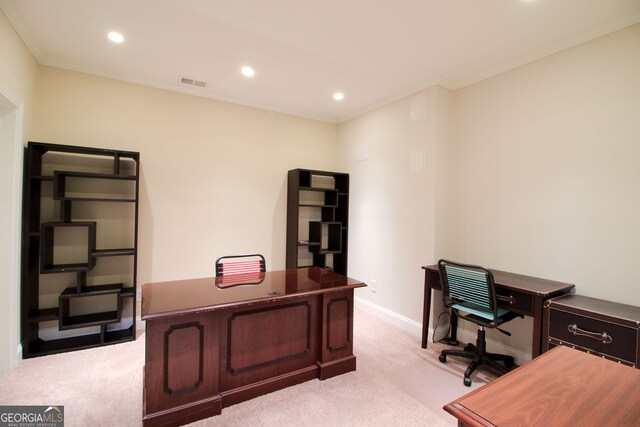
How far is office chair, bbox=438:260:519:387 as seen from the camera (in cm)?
229

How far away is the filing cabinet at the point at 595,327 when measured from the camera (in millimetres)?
1729

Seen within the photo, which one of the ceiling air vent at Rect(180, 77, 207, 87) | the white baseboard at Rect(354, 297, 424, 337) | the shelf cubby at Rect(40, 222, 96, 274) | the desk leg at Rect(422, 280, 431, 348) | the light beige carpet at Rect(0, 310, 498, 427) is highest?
the ceiling air vent at Rect(180, 77, 207, 87)

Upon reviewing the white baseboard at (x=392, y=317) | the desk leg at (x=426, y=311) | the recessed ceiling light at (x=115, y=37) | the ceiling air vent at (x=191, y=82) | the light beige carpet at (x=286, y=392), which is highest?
the ceiling air vent at (x=191, y=82)

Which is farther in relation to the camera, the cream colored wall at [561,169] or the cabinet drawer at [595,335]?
the cream colored wall at [561,169]

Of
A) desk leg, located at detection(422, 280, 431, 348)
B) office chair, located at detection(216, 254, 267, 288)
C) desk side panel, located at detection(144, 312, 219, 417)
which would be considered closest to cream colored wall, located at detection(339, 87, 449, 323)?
desk leg, located at detection(422, 280, 431, 348)

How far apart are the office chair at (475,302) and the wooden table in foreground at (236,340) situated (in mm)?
895

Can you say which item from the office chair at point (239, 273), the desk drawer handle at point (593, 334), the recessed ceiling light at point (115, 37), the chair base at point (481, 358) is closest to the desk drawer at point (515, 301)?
the desk drawer handle at point (593, 334)

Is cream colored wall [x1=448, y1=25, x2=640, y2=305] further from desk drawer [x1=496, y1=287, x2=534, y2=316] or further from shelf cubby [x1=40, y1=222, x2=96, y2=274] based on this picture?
shelf cubby [x1=40, y1=222, x2=96, y2=274]

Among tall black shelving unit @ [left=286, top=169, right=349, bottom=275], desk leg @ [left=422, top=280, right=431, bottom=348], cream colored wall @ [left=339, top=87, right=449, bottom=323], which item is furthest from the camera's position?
tall black shelving unit @ [left=286, top=169, right=349, bottom=275]

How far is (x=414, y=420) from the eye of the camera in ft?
6.41

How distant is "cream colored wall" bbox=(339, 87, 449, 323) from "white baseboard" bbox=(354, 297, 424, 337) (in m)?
0.06

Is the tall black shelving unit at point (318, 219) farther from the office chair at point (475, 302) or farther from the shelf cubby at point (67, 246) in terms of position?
the shelf cubby at point (67, 246)

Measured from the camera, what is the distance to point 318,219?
181 inches

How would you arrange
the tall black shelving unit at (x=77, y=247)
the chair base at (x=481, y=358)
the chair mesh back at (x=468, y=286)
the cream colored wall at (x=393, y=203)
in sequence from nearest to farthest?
the chair mesh back at (x=468, y=286)
the chair base at (x=481, y=358)
the tall black shelving unit at (x=77, y=247)
the cream colored wall at (x=393, y=203)
